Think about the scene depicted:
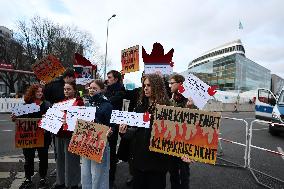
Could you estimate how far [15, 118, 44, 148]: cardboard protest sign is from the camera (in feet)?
19.5

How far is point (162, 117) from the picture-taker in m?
4.01

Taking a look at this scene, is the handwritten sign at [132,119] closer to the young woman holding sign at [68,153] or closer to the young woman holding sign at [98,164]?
the young woman holding sign at [98,164]

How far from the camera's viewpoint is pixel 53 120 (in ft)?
17.6

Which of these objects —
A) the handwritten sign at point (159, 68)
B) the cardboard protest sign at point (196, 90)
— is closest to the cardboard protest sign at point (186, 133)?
the cardboard protest sign at point (196, 90)

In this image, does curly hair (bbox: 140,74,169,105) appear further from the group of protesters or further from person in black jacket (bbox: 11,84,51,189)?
person in black jacket (bbox: 11,84,51,189)

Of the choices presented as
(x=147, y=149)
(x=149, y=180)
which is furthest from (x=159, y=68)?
(x=149, y=180)

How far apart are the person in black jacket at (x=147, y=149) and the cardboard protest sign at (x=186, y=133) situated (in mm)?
96

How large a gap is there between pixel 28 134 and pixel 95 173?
191 cm

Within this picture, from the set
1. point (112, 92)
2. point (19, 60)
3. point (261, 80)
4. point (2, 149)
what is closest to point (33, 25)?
point (19, 60)

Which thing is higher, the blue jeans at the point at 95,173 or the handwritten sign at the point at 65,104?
the handwritten sign at the point at 65,104

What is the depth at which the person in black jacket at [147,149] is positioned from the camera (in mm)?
3879

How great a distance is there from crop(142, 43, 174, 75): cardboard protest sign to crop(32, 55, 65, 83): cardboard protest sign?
2.29 meters

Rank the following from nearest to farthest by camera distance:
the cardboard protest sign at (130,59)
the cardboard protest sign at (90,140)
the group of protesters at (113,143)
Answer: the group of protesters at (113,143) → the cardboard protest sign at (90,140) → the cardboard protest sign at (130,59)

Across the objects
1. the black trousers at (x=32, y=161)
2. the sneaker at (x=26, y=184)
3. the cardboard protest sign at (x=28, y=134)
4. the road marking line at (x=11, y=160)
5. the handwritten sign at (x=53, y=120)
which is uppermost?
the handwritten sign at (x=53, y=120)
